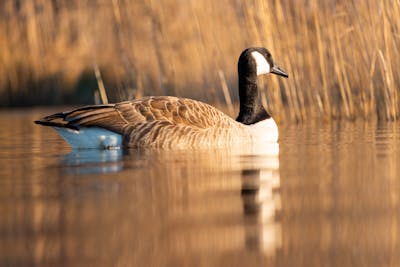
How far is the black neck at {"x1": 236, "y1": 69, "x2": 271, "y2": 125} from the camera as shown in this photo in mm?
10958

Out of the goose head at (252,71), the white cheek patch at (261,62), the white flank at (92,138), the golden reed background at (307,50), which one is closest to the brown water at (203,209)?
the white flank at (92,138)

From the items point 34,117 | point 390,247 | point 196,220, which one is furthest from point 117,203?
point 34,117

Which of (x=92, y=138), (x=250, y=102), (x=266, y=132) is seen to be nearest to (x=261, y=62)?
(x=250, y=102)

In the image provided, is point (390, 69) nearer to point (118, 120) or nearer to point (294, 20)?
point (294, 20)

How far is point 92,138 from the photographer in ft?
31.9

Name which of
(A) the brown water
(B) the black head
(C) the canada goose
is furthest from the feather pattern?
(B) the black head

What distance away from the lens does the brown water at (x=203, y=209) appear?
377cm

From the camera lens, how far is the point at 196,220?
15.1 ft

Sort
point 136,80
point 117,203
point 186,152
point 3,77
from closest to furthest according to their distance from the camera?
point 117,203 → point 186,152 → point 136,80 → point 3,77

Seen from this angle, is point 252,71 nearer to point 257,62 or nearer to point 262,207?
point 257,62

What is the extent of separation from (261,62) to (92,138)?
2.80 meters

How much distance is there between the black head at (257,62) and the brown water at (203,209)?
2.65 m

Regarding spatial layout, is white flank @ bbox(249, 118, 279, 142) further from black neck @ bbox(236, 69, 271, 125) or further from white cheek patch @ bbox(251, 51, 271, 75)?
white cheek patch @ bbox(251, 51, 271, 75)

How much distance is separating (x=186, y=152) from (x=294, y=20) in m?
4.38
